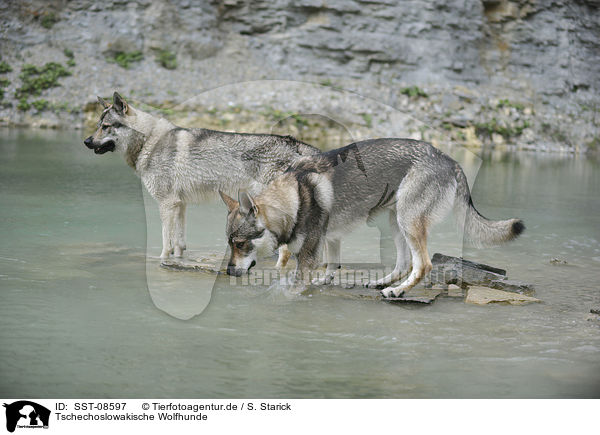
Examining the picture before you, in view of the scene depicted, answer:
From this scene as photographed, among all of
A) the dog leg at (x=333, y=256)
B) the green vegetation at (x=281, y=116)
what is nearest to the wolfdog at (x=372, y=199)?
the dog leg at (x=333, y=256)

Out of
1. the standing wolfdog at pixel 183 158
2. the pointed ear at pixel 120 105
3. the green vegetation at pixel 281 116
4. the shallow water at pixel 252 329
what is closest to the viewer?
the shallow water at pixel 252 329

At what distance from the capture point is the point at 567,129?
27.1m

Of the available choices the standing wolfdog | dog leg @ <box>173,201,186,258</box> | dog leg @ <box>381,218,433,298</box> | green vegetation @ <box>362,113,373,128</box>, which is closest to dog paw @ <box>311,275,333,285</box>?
dog leg @ <box>381,218,433,298</box>

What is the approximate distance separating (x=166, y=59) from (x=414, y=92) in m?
10.7

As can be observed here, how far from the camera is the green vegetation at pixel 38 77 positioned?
25219mm

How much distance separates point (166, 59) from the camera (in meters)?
27.6

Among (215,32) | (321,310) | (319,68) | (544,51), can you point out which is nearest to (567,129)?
(544,51)

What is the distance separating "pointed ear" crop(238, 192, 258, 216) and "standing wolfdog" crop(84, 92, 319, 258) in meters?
2.06

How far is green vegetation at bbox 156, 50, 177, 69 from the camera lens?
27.5 metres

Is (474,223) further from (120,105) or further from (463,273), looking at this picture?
(120,105)

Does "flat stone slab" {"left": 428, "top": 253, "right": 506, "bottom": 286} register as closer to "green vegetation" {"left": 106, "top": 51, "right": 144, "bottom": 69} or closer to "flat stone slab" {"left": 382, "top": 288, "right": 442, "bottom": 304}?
"flat stone slab" {"left": 382, "top": 288, "right": 442, "bottom": 304}

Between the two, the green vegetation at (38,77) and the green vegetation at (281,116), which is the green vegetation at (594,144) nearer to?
the green vegetation at (281,116)

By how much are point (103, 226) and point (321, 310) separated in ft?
14.8

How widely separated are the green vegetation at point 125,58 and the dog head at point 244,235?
75.4 feet
